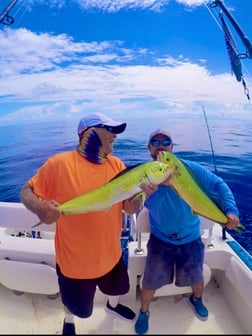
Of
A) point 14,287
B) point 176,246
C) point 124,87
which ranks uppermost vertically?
point 124,87

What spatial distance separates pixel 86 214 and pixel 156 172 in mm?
456

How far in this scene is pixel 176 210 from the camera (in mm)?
1791

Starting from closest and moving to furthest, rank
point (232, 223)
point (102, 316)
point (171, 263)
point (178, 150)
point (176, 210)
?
point (232, 223)
point (176, 210)
point (171, 263)
point (102, 316)
point (178, 150)

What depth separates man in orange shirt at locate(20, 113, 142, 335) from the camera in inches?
55.8

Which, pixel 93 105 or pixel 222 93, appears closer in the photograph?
pixel 222 93

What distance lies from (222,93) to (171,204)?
843cm

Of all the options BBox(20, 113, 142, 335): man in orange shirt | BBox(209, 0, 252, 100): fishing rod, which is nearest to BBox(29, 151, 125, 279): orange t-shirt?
BBox(20, 113, 142, 335): man in orange shirt

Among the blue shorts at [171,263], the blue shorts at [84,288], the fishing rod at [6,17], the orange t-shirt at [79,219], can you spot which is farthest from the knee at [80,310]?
the fishing rod at [6,17]

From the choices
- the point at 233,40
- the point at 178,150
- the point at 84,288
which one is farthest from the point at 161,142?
the point at 178,150

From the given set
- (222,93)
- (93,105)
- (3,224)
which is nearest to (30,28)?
(93,105)

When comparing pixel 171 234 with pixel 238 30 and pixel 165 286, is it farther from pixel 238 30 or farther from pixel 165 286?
pixel 238 30

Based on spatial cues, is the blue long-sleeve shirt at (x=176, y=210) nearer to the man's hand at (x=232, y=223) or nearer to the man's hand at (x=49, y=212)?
the man's hand at (x=232, y=223)

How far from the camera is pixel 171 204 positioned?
1.79 metres

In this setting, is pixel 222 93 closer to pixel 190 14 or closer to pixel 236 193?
pixel 190 14
